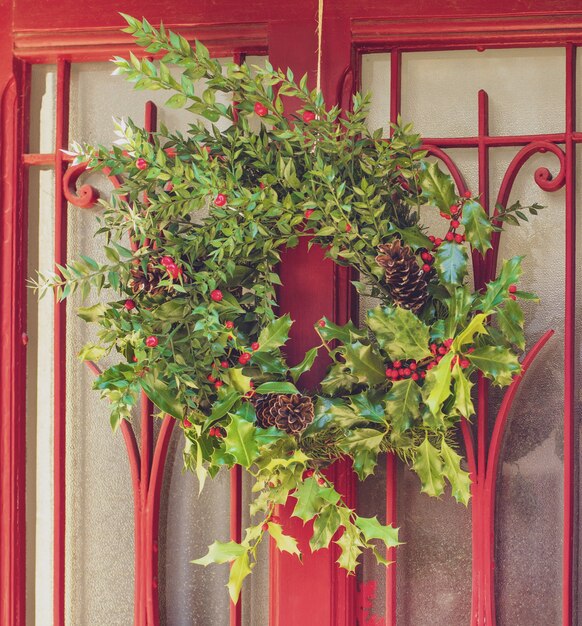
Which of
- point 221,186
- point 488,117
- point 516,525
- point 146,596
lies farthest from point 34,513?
point 488,117

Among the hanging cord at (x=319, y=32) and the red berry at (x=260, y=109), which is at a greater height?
the hanging cord at (x=319, y=32)

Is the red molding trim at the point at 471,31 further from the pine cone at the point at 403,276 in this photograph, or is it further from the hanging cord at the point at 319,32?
the pine cone at the point at 403,276

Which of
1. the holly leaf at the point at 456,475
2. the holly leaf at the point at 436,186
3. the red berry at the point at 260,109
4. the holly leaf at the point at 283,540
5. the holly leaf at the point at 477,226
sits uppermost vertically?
the red berry at the point at 260,109

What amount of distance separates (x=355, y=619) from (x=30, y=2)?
131 centimetres

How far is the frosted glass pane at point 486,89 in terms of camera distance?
4.22 feet

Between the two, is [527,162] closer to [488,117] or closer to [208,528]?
[488,117]

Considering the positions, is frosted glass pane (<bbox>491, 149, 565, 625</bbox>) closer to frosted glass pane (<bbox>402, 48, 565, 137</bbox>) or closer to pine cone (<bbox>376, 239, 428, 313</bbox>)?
frosted glass pane (<bbox>402, 48, 565, 137</bbox>)

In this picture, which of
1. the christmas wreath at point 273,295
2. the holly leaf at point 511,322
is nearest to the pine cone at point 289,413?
the christmas wreath at point 273,295

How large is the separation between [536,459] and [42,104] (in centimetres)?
116

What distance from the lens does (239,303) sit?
1141 mm

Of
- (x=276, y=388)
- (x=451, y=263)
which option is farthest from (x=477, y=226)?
(x=276, y=388)

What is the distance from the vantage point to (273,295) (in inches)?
45.2

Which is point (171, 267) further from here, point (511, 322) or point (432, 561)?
point (432, 561)

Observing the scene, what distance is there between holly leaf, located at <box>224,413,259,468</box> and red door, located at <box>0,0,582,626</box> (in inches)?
10.7
